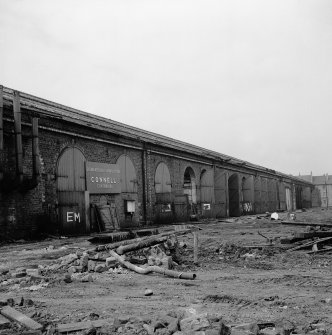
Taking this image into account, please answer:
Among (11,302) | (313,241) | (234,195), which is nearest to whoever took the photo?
(11,302)

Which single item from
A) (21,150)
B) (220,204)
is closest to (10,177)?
(21,150)

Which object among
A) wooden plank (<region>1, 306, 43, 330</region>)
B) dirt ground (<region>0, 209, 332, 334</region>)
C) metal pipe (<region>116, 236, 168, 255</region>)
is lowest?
dirt ground (<region>0, 209, 332, 334</region>)

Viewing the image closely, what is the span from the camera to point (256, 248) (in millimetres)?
10727

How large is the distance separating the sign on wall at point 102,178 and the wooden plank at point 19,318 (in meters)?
13.0

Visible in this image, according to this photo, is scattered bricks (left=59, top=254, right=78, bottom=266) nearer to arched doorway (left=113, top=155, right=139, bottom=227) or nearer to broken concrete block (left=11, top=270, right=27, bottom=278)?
broken concrete block (left=11, top=270, right=27, bottom=278)

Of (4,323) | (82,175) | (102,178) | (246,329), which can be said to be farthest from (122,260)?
(102,178)

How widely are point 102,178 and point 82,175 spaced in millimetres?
1380

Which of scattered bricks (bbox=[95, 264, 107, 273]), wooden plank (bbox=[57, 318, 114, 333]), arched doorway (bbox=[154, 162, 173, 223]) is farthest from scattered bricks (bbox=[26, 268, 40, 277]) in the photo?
arched doorway (bbox=[154, 162, 173, 223])

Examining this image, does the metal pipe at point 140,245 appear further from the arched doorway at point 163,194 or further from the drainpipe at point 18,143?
the arched doorway at point 163,194

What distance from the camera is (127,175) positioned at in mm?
20641

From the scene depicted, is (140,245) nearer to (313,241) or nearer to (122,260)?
(122,260)

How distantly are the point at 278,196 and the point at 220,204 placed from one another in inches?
728

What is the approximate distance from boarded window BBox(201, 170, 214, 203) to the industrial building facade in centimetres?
8

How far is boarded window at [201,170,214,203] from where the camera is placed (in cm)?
2956
